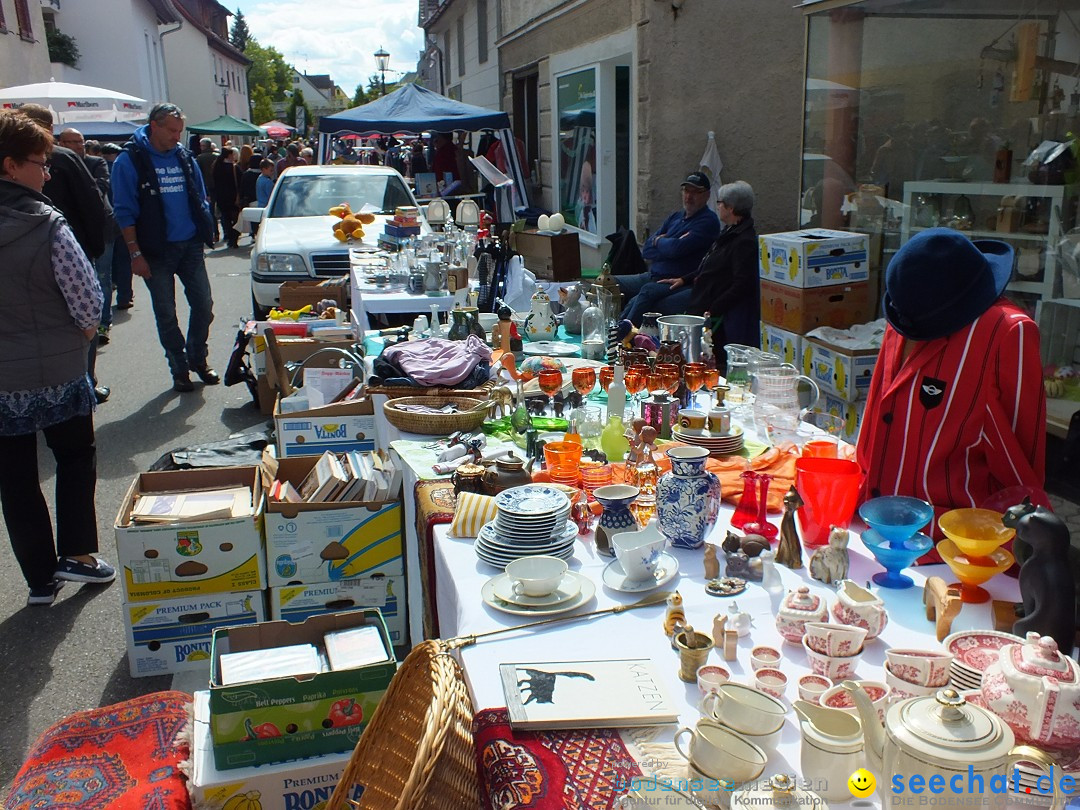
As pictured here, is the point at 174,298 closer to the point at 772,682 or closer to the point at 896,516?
the point at 896,516

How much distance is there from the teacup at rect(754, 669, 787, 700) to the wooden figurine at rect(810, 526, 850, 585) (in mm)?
504

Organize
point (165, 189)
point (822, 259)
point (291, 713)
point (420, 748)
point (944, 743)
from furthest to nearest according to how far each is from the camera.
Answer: point (165, 189) < point (822, 259) < point (291, 713) < point (420, 748) < point (944, 743)

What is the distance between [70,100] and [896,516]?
13.3 meters

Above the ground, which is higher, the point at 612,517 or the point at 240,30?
the point at 240,30

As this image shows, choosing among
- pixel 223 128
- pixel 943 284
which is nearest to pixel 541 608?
pixel 943 284

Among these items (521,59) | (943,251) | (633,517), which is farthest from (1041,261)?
(521,59)

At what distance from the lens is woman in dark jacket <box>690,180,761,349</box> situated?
19.5 ft

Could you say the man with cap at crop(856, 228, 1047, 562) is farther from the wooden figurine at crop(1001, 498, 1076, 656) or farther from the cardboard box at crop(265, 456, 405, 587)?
the cardboard box at crop(265, 456, 405, 587)

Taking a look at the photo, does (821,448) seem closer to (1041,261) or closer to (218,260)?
(1041,261)

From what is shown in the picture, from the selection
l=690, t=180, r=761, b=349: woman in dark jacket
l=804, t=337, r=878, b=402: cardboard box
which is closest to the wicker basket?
l=804, t=337, r=878, b=402: cardboard box

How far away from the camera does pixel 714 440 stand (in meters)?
3.04

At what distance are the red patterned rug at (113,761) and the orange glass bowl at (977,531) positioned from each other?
75.5 inches

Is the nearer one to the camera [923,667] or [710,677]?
[923,667]

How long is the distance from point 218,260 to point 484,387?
41.9 feet
